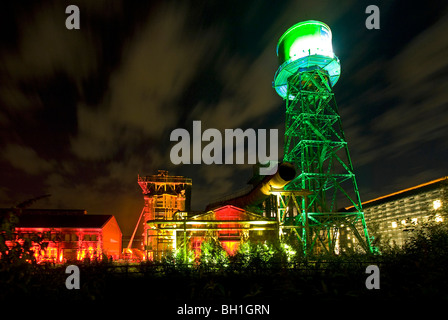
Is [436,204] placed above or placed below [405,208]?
above

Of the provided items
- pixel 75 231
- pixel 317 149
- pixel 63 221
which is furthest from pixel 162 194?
pixel 317 149

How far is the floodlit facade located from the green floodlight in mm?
12180

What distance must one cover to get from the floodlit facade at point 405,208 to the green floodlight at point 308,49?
12180 millimetres

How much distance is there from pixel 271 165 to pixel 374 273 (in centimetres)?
2803

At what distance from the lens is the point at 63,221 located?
3353cm

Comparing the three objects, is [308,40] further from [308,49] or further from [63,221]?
[63,221]

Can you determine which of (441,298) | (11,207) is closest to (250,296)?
(441,298)

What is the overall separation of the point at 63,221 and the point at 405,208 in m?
36.8

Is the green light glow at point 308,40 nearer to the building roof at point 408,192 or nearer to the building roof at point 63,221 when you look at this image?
the building roof at point 408,192

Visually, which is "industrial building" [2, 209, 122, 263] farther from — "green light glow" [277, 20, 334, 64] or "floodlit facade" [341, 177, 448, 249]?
"green light glow" [277, 20, 334, 64]

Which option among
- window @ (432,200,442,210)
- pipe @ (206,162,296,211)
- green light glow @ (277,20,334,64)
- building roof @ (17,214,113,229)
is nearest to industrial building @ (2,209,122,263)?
building roof @ (17,214,113,229)

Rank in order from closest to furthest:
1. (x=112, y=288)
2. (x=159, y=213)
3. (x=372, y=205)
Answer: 1. (x=112, y=288)
2. (x=372, y=205)
3. (x=159, y=213)
